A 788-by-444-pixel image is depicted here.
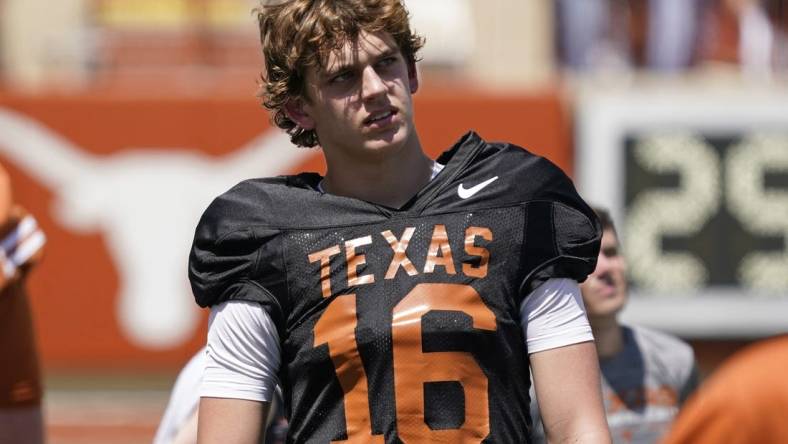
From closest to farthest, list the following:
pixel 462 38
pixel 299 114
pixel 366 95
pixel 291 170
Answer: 1. pixel 366 95
2. pixel 299 114
3. pixel 291 170
4. pixel 462 38

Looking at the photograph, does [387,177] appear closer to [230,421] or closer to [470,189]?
[470,189]

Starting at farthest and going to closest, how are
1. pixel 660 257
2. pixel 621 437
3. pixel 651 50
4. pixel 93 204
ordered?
pixel 651 50 < pixel 93 204 < pixel 660 257 < pixel 621 437

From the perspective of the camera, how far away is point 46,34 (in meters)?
11.5

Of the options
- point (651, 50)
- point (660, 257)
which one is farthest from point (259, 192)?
point (651, 50)

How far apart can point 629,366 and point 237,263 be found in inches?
69.8

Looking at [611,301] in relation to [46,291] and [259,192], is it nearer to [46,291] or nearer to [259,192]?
[259,192]

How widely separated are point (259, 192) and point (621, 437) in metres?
1.69

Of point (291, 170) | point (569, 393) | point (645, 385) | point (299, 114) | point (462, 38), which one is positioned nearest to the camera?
point (569, 393)

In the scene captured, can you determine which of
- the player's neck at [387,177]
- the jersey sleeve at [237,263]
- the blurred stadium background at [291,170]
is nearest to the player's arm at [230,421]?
the jersey sleeve at [237,263]

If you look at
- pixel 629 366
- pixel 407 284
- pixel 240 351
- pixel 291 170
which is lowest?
pixel 291 170

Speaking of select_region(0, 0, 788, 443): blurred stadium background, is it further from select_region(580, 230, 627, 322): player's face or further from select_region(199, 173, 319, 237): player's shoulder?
select_region(199, 173, 319, 237): player's shoulder

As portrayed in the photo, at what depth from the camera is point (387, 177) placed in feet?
9.27

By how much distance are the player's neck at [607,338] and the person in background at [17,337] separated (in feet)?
5.35

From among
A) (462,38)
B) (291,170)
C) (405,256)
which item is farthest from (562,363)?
(462,38)
